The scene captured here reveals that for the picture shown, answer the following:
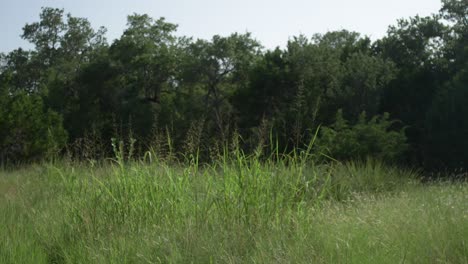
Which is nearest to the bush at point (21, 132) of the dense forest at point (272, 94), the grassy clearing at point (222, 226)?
the dense forest at point (272, 94)

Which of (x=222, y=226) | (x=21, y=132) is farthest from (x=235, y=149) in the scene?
(x=21, y=132)

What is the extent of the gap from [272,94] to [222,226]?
749 inches

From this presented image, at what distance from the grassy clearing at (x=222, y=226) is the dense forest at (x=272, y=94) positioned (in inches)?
262

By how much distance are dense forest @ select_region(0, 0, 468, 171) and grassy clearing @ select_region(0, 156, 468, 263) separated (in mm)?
6647

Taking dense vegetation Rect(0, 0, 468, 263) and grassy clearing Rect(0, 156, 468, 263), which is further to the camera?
dense vegetation Rect(0, 0, 468, 263)

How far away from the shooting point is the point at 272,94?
907 inches

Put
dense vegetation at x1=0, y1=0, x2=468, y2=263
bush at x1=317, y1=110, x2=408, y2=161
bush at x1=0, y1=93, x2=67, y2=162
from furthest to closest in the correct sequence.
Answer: bush at x1=0, y1=93, x2=67, y2=162 → bush at x1=317, y1=110, x2=408, y2=161 → dense vegetation at x1=0, y1=0, x2=468, y2=263

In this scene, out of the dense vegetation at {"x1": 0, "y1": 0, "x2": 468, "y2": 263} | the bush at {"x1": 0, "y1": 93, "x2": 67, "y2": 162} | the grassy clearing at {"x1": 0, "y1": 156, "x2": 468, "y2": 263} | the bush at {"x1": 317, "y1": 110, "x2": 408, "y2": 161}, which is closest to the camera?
the grassy clearing at {"x1": 0, "y1": 156, "x2": 468, "y2": 263}

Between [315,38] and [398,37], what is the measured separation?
33.2ft

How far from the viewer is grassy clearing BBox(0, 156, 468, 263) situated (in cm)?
366

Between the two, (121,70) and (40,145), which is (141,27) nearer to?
(121,70)

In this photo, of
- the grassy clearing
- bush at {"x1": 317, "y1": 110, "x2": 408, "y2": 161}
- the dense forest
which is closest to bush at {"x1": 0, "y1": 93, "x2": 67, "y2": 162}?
the dense forest

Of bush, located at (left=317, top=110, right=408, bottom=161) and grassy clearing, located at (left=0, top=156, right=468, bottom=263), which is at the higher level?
grassy clearing, located at (left=0, top=156, right=468, bottom=263)

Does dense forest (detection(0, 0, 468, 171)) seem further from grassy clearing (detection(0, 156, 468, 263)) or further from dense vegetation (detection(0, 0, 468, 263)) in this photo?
grassy clearing (detection(0, 156, 468, 263))
